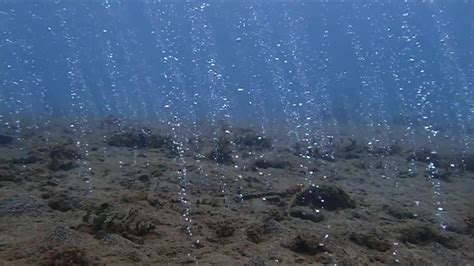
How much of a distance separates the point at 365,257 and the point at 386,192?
4.98 m

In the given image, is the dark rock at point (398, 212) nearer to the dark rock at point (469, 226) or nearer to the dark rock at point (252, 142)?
the dark rock at point (469, 226)

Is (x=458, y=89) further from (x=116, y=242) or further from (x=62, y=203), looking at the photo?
(x=116, y=242)

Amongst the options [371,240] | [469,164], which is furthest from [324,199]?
[469,164]

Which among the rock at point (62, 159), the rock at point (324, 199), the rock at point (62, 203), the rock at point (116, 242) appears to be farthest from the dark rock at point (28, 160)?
the rock at point (324, 199)

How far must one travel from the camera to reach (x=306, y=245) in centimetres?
712

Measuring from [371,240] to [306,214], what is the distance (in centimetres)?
155

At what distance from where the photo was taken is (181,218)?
827cm

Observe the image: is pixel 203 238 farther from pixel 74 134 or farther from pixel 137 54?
pixel 137 54

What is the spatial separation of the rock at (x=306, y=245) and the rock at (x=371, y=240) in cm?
77

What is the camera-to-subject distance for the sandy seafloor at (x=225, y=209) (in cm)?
680

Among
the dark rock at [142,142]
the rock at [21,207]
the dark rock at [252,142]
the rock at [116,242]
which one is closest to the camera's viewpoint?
the rock at [116,242]

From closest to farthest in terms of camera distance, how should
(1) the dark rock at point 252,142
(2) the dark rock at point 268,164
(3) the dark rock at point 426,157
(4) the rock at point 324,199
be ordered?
1. (4) the rock at point 324,199
2. (2) the dark rock at point 268,164
3. (3) the dark rock at point 426,157
4. (1) the dark rock at point 252,142

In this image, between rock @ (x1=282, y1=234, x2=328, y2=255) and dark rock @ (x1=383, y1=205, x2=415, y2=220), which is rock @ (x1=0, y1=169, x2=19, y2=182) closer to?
rock @ (x1=282, y1=234, x2=328, y2=255)

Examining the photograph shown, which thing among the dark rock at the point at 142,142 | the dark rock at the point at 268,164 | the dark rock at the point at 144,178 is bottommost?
the dark rock at the point at 144,178
